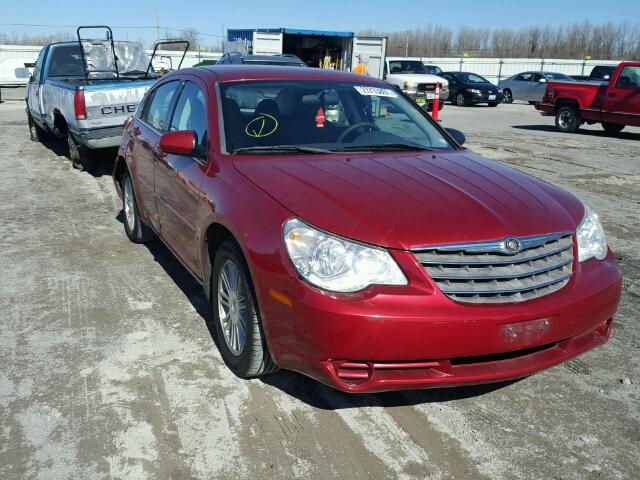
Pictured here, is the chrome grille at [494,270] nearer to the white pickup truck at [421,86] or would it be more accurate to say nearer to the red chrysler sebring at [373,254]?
the red chrysler sebring at [373,254]

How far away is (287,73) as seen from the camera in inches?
178

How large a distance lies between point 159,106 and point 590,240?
11.4ft

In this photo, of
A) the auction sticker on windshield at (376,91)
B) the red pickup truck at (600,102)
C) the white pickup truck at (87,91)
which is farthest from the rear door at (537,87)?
the auction sticker on windshield at (376,91)

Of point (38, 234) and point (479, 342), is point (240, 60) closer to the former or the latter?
point (38, 234)

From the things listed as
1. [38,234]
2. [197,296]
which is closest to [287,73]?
[197,296]

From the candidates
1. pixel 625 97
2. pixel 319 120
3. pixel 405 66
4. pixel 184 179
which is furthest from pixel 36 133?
pixel 405 66

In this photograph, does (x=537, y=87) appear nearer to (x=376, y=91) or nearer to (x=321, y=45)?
(x=321, y=45)

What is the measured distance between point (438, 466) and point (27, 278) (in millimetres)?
3718

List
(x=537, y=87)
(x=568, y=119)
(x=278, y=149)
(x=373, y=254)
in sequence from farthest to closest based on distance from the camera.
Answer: (x=537, y=87)
(x=568, y=119)
(x=278, y=149)
(x=373, y=254)

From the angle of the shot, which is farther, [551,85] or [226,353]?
[551,85]

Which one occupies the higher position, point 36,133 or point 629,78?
point 629,78

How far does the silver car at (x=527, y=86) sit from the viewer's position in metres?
27.0

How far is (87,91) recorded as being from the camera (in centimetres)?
820

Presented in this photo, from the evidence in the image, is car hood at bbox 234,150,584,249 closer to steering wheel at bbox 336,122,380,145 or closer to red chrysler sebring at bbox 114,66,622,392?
red chrysler sebring at bbox 114,66,622,392
